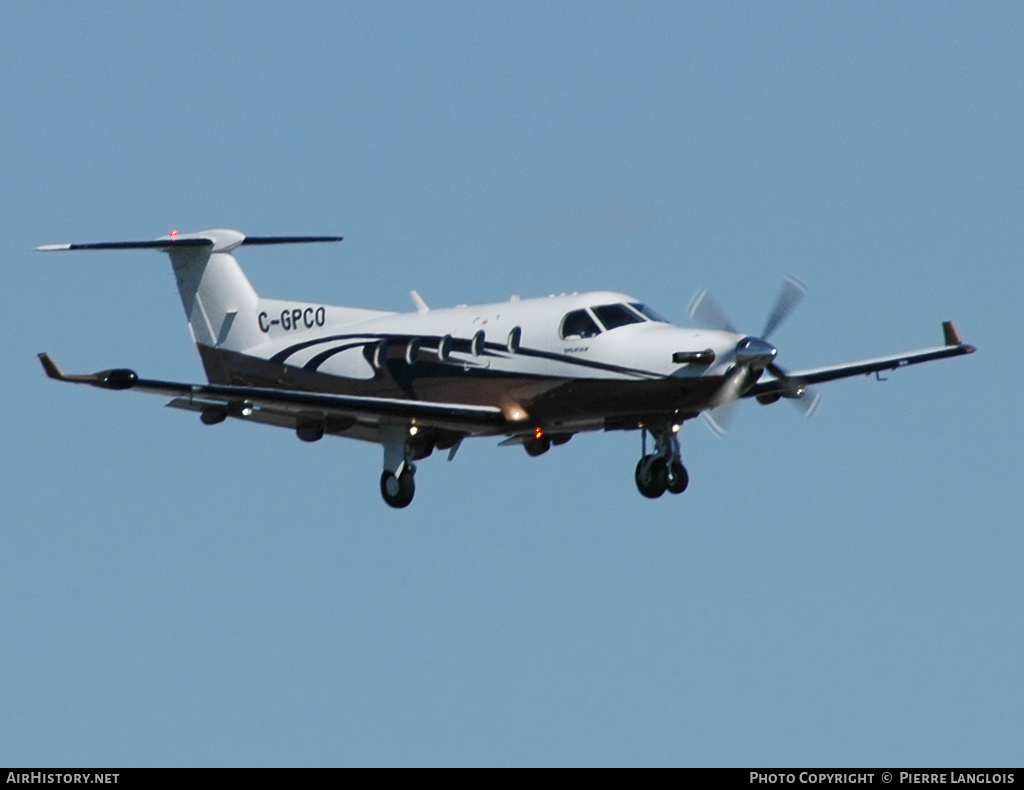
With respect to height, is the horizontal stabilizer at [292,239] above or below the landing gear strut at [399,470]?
above

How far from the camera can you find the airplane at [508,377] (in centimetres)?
3152

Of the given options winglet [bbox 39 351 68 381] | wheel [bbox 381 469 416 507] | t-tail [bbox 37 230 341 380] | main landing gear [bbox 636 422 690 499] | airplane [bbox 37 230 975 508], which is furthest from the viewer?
t-tail [bbox 37 230 341 380]

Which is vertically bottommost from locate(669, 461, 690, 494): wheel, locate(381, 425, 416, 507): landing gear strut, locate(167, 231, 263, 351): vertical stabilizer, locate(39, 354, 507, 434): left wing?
locate(669, 461, 690, 494): wheel

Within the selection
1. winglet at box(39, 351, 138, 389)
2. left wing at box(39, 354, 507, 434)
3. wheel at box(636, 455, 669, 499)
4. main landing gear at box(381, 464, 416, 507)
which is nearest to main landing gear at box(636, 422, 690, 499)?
wheel at box(636, 455, 669, 499)

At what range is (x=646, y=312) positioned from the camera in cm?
3275

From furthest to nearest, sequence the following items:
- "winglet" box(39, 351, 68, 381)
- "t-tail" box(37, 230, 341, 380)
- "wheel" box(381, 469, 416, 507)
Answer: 1. "t-tail" box(37, 230, 341, 380)
2. "wheel" box(381, 469, 416, 507)
3. "winglet" box(39, 351, 68, 381)

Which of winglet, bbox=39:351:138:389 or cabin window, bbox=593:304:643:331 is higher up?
cabin window, bbox=593:304:643:331

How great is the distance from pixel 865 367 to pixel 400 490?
8.86 m

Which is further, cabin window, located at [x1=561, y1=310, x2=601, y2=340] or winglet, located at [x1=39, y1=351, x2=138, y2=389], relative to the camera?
cabin window, located at [x1=561, y1=310, x2=601, y2=340]

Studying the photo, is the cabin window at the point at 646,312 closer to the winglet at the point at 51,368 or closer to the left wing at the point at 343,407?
the left wing at the point at 343,407

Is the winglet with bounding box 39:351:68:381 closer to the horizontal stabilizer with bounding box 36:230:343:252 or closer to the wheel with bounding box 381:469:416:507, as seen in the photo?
the wheel with bounding box 381:469:416:507

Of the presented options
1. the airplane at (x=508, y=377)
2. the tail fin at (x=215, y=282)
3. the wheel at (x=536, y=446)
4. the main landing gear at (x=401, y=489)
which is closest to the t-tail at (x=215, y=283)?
the tail fin at (x=215, y=282)

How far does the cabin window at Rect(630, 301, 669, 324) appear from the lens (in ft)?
107

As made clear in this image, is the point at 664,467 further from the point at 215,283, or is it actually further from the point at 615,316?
the point at 215,283
